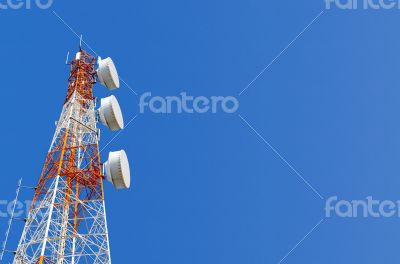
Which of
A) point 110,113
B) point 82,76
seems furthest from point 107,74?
point 110,113

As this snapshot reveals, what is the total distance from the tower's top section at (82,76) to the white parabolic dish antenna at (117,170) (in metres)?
5.09

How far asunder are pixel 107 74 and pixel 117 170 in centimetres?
761

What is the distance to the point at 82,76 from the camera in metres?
45.6

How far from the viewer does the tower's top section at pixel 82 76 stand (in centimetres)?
4466

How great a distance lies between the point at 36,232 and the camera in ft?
121

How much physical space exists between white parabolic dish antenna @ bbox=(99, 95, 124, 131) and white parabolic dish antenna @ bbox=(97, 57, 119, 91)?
2387 mm

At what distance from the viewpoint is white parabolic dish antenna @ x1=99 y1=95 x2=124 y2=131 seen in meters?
43.3

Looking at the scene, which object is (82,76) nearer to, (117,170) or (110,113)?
(110,113)

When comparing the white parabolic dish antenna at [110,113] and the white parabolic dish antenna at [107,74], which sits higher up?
the white parabolic dish antenna at [107,74]

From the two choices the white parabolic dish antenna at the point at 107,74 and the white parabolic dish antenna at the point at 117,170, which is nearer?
the white parabolic dish antenna at the point at 117,170

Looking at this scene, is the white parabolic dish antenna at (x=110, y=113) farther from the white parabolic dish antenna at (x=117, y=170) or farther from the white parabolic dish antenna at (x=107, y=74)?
the white parabolic dish antenna at (x=117, y=170)

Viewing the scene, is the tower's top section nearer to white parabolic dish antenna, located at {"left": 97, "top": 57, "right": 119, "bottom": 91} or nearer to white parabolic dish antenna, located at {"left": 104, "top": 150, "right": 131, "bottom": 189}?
white parabolic dish antenna, located at {"left": 97, "top": 57, "right": 119, "bottom": 91}

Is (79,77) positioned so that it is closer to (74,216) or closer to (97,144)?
(97,144)

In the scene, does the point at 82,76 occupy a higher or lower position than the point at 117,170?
higher
